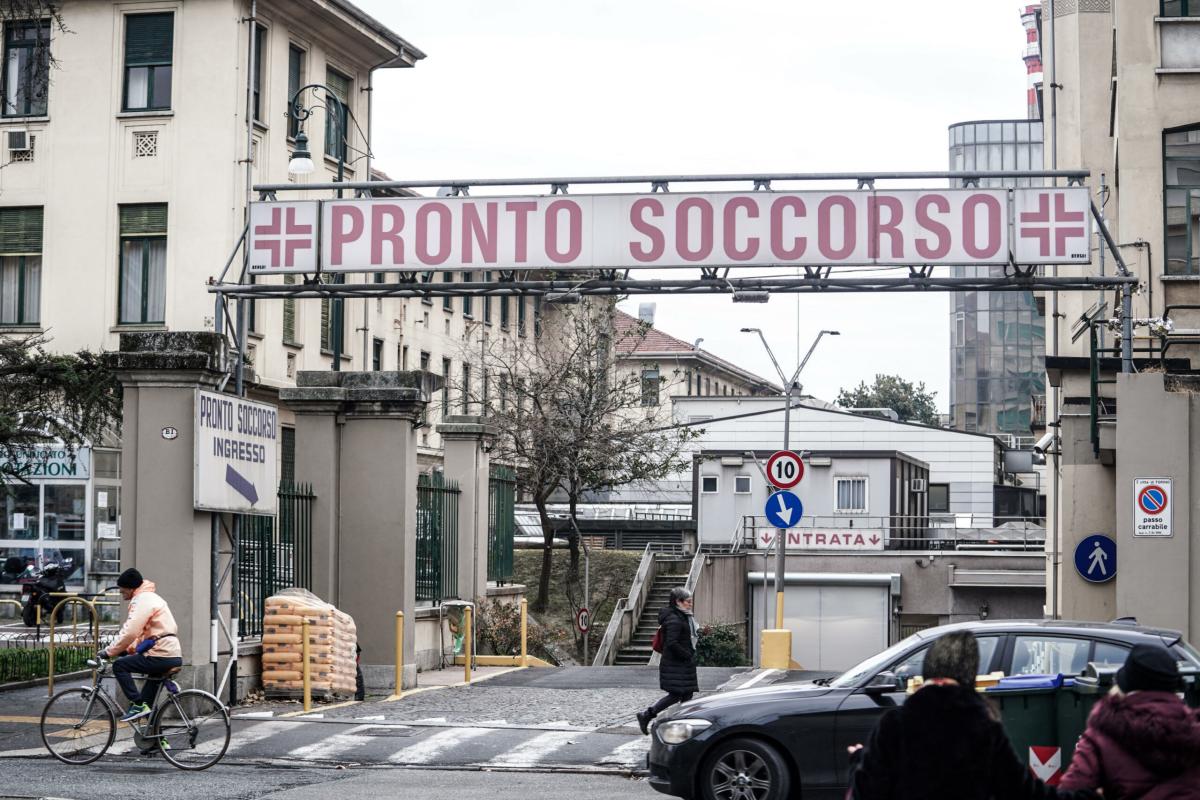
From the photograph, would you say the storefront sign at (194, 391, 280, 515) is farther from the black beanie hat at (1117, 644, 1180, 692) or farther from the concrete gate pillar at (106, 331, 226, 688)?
the black beanie hat at (1117, 644, 1180, 692)

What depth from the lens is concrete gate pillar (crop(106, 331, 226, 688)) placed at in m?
16.8

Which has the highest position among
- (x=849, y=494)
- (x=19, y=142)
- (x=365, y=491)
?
(x=19, y=142)

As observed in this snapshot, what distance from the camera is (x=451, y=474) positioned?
26062mm

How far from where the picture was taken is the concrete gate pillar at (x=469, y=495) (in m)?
25.9

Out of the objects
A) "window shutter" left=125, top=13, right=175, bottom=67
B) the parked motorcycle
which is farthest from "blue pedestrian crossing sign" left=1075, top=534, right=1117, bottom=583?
"window shutter" left=125, top=13, right=175, bottom=67

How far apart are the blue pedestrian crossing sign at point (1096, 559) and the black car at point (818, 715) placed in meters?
9.25

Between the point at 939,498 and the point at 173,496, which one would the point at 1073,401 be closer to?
the point at 173,496

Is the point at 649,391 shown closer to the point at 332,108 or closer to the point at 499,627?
the point at 332,108

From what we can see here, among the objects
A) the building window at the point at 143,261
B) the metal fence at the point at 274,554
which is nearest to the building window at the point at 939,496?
the building window at the point at 143,261

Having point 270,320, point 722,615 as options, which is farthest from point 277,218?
point 722,615

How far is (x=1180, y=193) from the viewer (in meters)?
23.2

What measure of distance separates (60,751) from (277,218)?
7.49m

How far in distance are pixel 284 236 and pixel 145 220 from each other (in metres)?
18.3

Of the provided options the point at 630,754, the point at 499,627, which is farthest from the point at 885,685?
the point at 499,627
